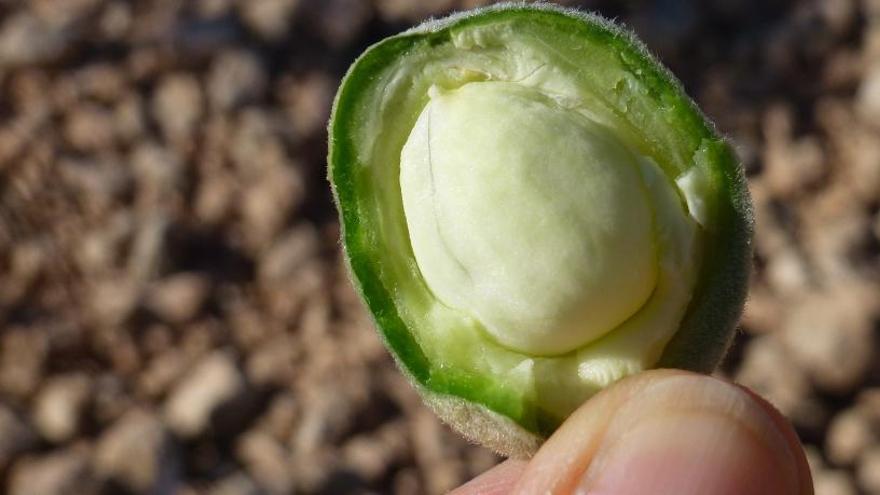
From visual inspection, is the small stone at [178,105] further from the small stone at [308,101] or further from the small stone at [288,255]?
the small stone at [288,255]

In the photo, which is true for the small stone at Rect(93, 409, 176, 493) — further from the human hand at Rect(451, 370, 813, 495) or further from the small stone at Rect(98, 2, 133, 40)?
the human hand at Rect(451, 370, 813, 495)

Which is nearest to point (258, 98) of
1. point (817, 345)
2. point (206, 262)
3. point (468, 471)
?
point (206, 262)

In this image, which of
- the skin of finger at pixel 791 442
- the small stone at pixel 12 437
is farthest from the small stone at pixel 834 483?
the small stone at pixel 12 437

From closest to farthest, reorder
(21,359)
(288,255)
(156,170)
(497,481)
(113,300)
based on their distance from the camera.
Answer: (497,481), (21,359), (113,300), (288,255), (156,170)

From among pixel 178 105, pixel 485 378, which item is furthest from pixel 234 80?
pixel 485 378

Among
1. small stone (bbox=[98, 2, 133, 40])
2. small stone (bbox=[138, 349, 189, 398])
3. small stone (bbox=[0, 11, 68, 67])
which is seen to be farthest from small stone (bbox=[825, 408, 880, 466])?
small stone (bbox=[0, 11, 68, 67])

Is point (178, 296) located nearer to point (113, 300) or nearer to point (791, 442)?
point (113, 300)
